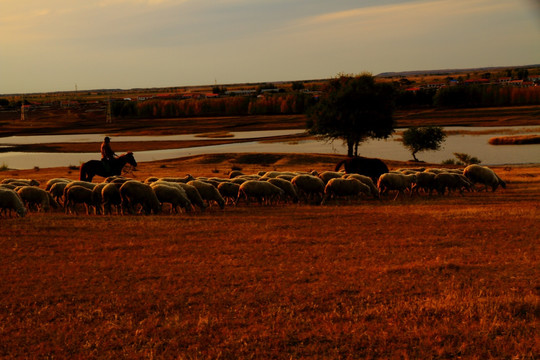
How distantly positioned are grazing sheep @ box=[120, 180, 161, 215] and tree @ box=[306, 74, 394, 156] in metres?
33.3

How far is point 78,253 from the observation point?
1141 cm

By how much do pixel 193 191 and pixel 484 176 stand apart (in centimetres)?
1563

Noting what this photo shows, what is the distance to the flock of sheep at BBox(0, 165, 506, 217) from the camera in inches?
720

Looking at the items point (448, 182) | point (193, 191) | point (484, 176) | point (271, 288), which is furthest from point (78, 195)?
point (484, 176)

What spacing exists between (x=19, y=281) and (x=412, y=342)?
6919 mm

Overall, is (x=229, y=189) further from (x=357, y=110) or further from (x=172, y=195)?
(x=357, y=110)

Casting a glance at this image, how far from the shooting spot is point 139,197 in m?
18.0

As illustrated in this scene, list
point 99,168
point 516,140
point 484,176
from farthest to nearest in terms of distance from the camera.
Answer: point 516,140 < point 484,176 < point 99,168

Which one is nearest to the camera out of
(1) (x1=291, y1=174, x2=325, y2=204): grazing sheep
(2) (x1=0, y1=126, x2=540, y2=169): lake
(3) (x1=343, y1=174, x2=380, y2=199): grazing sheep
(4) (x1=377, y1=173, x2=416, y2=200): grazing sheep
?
(1) (x1=291, y1=174, x2=325, y2=204): grazing sheep

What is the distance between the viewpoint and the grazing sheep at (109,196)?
18.3 meters

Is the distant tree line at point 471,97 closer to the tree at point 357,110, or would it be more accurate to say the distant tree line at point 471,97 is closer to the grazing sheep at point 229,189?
the tree at point 357,110

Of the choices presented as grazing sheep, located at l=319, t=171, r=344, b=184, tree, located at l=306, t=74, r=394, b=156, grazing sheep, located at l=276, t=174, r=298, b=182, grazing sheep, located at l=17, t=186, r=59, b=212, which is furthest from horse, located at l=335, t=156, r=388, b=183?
tree, located at l=306, t=74, r=394, b=156

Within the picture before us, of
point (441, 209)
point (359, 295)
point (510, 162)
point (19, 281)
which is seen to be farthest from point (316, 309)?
point (510, 162)

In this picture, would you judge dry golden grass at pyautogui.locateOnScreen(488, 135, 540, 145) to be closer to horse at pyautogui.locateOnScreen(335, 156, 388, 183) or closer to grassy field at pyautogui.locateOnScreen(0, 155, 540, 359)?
horse at pyautogui.locateOnScreen(335, 156, 388, 183)
